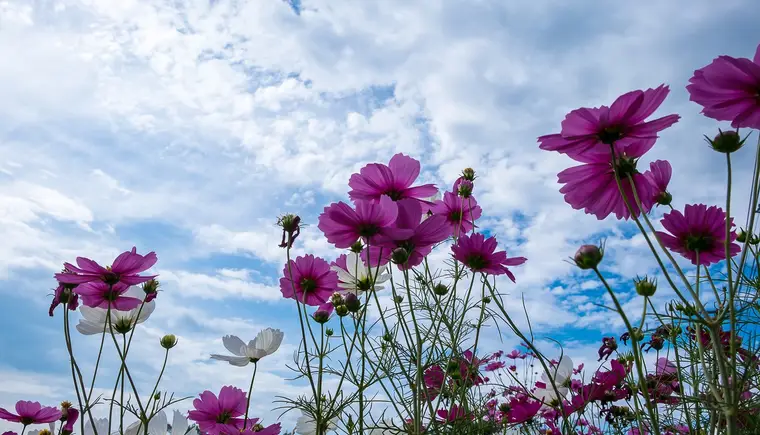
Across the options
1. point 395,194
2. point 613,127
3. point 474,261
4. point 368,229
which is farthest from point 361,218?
point 613,127

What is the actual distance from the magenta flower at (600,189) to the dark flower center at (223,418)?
95 cm

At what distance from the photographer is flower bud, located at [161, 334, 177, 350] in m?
1.34

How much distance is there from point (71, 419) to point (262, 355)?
0.61 meters

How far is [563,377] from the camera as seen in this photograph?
4.76 feet

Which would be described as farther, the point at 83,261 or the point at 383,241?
the point at 83,261

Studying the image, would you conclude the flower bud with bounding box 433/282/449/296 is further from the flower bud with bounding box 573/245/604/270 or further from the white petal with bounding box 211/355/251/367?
the flower bud with bounding box 573/245/604/270

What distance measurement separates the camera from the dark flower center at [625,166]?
760 millimetres

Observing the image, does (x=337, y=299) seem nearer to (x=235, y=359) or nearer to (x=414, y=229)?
(x=235, y=359)

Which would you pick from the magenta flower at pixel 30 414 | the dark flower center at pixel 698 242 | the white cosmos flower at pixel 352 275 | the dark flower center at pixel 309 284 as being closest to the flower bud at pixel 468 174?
the white cosmos flower at pixel 352 275

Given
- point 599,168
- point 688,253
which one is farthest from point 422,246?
point 688,253

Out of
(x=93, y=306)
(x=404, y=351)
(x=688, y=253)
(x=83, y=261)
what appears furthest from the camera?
(x=404, y=351)

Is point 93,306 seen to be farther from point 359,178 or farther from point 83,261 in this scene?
point 359,178

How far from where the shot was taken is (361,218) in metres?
0.88

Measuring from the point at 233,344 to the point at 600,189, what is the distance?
34.0 inches
